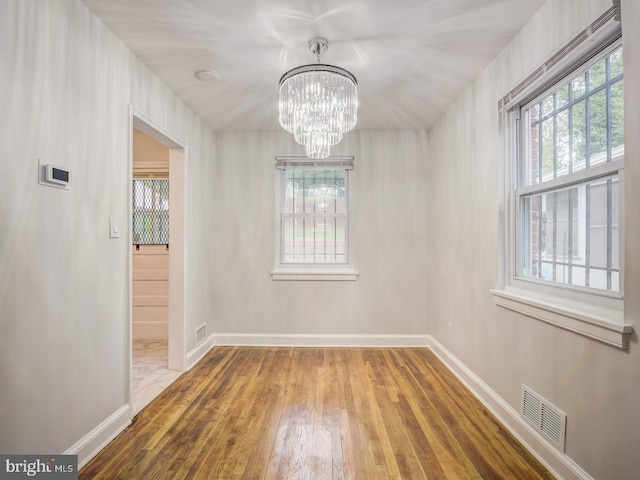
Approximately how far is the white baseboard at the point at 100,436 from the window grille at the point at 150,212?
95.4 inches

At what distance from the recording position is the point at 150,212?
4203 millimetres

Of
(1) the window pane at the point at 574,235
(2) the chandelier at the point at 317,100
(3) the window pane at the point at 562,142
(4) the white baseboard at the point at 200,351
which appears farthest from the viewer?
(4) the white baseboard at the point at 200,351

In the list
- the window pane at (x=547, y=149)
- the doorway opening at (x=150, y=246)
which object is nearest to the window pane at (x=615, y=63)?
the window pane at (x=547, y=149)

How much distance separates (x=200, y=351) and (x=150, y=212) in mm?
1943

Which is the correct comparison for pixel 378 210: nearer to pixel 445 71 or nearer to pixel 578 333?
pixel 445 71

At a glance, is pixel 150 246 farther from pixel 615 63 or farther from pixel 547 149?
pixel 615 63

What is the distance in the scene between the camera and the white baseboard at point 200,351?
3.20 meters

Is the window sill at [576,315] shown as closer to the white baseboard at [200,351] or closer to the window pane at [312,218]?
the window pane at [312,218]

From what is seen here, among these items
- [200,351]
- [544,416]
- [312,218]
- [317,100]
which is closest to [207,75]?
[317,100]

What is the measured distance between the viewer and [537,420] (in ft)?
6.14

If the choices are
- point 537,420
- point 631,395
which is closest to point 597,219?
point 631,395

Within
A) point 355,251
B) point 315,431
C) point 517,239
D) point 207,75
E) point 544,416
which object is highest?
point 207,75

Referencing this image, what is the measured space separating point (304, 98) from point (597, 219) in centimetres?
175

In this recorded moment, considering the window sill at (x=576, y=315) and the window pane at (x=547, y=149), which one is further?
the window pane at (x=547, y=149)
